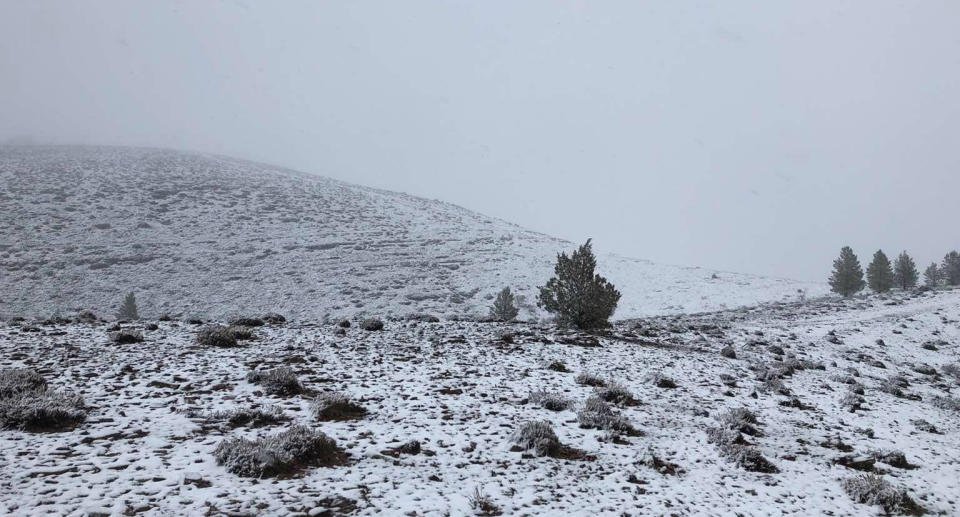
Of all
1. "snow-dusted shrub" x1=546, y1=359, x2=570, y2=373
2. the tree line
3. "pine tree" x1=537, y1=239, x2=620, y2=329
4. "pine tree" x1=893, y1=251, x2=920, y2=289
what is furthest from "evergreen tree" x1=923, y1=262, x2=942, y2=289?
"snow-dusted shrub" x1=546, y1=359, x2=570, y2=373

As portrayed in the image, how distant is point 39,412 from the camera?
7.38 m

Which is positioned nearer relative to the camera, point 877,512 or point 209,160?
point 877,512

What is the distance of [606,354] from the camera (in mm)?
16375

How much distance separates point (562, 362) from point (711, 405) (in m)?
4.35

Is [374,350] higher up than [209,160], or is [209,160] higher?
[209,160]

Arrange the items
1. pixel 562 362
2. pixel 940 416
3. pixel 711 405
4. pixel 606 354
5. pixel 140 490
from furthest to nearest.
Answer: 1. pixel 606 354
2. pixel 562 362
3. pixel 940 416
4. pixel 711 405
5. pixel 140 490

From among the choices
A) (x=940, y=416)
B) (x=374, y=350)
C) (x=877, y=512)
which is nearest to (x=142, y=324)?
(x=374, y=350)

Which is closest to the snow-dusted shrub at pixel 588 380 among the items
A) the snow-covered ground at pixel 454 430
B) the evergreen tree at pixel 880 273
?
the snow-covered ground at pixel 454 430

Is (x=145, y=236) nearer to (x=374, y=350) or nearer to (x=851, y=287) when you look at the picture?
(x=374, y=350)

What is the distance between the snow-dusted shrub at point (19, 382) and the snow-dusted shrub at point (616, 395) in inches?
459

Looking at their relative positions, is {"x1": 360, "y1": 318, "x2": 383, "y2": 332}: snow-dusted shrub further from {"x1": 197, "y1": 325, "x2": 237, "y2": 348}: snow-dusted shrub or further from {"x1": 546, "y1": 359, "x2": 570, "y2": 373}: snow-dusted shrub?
{"x1": 546, "y1": 359, "x2": 570, "y2": 373}: snow-dusted shrub

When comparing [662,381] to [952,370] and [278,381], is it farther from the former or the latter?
[952,370]

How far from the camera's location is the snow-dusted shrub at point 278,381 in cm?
1003

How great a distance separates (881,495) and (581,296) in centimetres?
1326
